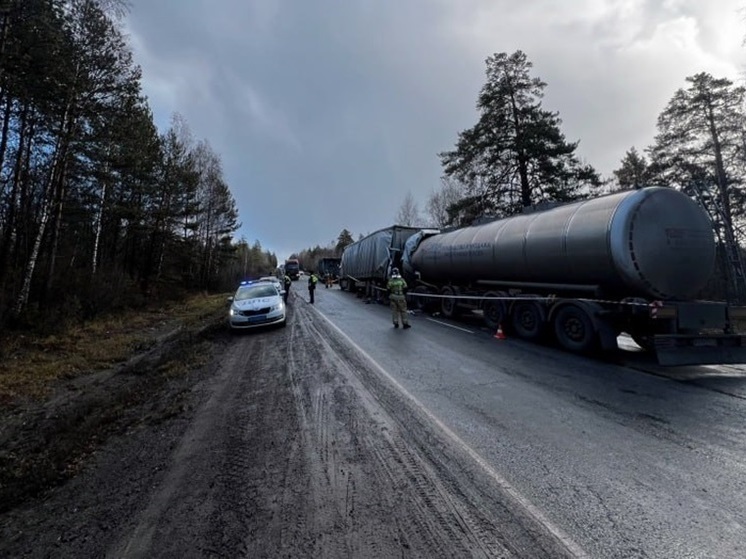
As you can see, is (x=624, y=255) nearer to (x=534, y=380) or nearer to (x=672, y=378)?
(x=672, y=378)

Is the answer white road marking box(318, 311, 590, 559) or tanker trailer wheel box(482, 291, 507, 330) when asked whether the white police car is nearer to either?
tanker trailer wheel box(482, 291, 507, 330)

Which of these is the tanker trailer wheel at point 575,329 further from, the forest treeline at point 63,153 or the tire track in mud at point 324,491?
the forest treeline at point 63,153

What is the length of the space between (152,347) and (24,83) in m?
7.65

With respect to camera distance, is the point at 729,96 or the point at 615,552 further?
the point at 729,96

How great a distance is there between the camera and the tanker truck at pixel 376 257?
62.7ft

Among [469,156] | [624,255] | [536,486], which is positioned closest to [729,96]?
[469,156]

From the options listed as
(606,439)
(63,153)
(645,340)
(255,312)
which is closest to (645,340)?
(645,340)

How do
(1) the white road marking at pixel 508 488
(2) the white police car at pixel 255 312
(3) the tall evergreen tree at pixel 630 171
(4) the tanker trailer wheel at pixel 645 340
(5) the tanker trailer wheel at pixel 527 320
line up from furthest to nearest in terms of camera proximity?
1. (3) the tall evergreen tree at pixel 630 171
2. (2) the white police car at pixel 255 312
3. (5) the tanker trailer wheel at pixel 527 320
4. (4) the tanker trailer wheel at pixel 645 340
5. (1) the white road marking at pixel 508 488

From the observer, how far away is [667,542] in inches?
94.3

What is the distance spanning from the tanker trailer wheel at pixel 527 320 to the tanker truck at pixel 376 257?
8.78 m

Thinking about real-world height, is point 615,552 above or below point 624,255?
below

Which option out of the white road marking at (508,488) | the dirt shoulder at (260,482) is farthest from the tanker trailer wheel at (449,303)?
the white road marking at (508,488)

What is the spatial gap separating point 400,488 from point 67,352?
35.3 feet

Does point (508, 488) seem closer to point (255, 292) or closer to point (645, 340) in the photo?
point (645, 340)
